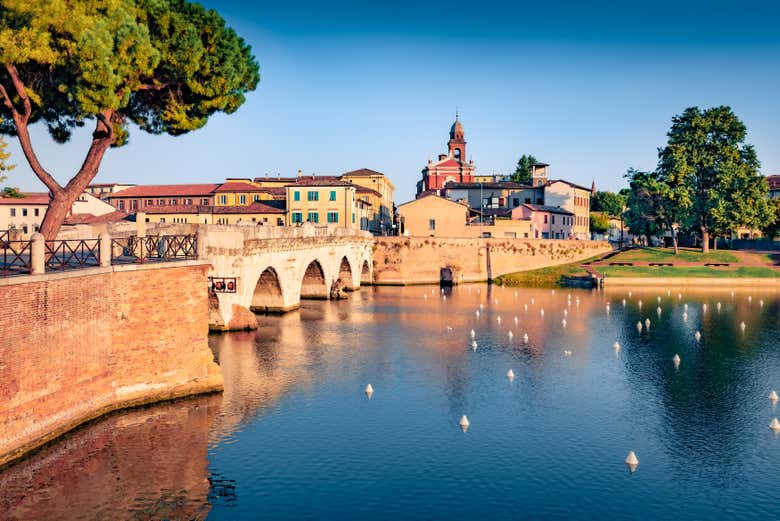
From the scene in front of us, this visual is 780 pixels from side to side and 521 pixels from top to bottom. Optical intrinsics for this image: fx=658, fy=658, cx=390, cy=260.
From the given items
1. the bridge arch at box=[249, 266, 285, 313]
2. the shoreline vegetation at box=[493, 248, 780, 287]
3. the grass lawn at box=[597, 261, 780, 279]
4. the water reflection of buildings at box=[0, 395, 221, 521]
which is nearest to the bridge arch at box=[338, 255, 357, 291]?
the bridge arch at box=[249, 266, 285, 313]

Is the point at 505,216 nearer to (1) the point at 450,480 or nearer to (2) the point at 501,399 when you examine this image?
(2) the point at 501,399

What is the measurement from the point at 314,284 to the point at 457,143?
329 feet

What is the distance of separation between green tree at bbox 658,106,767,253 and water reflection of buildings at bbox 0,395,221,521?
99.1 meters

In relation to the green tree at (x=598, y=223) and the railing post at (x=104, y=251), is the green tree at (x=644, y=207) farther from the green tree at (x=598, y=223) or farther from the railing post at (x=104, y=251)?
the railing post at (x=104, y=251)

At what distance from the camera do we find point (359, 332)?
59.5 meters

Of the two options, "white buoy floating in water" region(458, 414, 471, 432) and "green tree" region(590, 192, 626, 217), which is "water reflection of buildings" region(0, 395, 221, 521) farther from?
"green tree" region(590, 192, 626, 217)

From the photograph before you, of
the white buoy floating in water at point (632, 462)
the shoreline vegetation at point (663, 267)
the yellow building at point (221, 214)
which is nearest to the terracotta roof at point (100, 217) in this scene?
the yellow building at point (221, 214)

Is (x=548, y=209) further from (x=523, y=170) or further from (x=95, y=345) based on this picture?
(x=95, y=345)

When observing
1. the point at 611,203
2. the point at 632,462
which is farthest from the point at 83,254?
the point at 611,203

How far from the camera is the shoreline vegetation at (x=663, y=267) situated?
10700 centimetres

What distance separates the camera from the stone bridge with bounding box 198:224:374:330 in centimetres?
5203

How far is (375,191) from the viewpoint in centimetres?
13900

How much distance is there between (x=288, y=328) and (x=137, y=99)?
77.0 ft

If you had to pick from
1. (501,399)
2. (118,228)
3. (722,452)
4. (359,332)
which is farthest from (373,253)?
(722,452)
